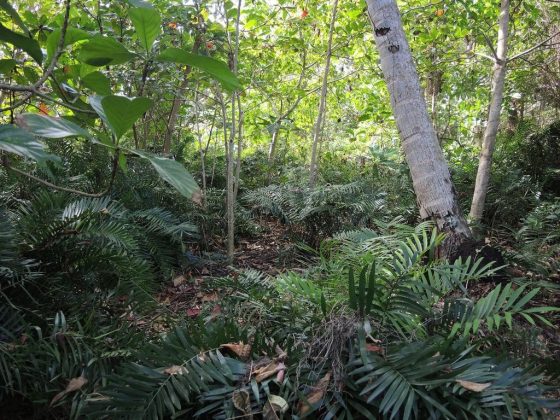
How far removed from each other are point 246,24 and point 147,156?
559 centimetres

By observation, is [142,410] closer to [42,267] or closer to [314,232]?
[42,267]

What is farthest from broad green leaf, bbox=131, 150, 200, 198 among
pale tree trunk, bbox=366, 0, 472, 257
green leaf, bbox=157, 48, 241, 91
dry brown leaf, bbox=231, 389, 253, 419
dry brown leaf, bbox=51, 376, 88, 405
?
pale tree trunk, bbox=366, 0, 472, 257

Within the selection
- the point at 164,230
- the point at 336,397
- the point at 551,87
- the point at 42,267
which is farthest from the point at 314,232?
the point at 551,87

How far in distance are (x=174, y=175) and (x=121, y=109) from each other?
177mm

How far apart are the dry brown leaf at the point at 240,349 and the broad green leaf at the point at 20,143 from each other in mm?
1209

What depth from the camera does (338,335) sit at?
1676 millimetres

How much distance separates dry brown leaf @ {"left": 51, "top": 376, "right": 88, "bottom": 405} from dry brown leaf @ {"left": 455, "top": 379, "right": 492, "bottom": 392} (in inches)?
58.8

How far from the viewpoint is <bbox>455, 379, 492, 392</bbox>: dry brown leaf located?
4.59 feet

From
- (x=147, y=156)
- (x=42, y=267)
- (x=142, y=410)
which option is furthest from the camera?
(x=42, y=267)

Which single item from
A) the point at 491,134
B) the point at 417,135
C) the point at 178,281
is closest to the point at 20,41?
the point at 417,135

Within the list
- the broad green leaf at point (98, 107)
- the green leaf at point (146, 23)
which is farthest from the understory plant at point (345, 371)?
the green leaf at point (146, 23)

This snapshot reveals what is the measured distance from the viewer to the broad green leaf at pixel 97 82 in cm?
110

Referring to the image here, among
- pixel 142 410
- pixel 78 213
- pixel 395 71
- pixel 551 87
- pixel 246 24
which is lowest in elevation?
pixel 142 410

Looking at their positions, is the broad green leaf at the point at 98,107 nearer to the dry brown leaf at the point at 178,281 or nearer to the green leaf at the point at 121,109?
the green leaf at the point at 121,109
